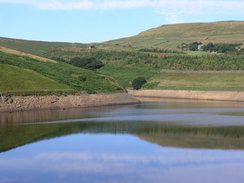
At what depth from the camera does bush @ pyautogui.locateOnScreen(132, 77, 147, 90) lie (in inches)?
5079

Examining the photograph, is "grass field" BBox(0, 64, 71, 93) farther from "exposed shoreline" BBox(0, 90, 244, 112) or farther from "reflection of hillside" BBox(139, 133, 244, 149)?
"reflection of hillside" BBox(139, 133, 244, 149)

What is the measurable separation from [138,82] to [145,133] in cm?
7961

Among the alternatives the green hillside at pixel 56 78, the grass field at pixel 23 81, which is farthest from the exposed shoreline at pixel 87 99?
the grass field at pixel 23 81

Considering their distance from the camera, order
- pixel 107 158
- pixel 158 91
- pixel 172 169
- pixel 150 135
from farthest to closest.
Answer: pixel 158 91, pixel 150 135, pixel 107 158, pixel 172 169

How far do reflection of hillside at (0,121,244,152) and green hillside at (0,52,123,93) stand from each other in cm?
2173

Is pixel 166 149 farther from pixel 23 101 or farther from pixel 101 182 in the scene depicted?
pixel 23 101

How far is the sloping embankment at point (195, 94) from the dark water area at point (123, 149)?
134ft

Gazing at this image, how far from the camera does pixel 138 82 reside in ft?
424

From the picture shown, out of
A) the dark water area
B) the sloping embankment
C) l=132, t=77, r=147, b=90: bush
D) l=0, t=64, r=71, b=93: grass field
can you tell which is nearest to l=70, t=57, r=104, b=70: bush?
l=132, t=77, r=147, b=90: bush

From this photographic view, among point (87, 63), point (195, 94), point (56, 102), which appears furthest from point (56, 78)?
point (87, 63)

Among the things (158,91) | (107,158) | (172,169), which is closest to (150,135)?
(107,158)

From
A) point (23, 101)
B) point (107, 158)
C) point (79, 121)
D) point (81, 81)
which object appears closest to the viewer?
point (107, 158)

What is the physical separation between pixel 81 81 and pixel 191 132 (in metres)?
51.1

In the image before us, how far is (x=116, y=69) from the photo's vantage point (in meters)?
154
